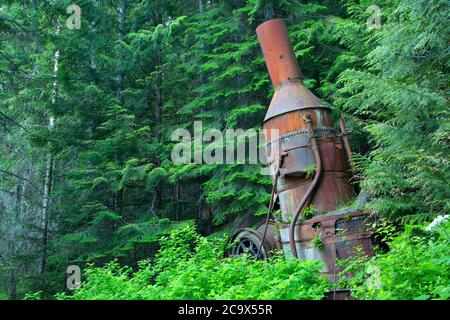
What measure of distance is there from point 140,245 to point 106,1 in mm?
7836

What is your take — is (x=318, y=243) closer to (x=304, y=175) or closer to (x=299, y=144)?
(x=304, y=175)

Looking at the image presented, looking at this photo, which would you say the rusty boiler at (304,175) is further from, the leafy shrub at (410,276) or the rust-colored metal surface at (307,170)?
the leafy shrub at (410,276)

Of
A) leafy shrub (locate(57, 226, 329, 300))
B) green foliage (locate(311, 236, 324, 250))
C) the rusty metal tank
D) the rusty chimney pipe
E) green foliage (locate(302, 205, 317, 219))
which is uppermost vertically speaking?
the rusty chimney pipe

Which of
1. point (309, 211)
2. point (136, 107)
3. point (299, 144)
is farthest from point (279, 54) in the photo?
point (136, 107)

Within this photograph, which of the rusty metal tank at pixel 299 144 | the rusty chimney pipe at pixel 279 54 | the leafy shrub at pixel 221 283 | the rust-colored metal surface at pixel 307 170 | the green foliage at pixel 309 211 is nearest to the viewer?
the leafy shrub at pixel 221 283

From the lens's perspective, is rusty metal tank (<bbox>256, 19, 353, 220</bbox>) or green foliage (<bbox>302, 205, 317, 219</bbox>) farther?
rusty metal tank (<bbox>256, 19, 353, 220</bbox>)

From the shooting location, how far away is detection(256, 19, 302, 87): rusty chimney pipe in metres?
8.05

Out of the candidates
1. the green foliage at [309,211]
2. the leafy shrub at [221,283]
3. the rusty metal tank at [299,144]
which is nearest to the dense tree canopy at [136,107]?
the rusty metal tank at [299,144]

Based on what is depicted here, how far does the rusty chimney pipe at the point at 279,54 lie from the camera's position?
8047 millimetres

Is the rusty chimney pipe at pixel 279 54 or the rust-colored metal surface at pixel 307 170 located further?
the rusty chimney pipe at pixel 279 54

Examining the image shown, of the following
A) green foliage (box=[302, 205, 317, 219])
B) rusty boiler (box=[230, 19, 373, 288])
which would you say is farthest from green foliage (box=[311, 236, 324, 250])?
green foliage (box=[302, 205, 317, 219])

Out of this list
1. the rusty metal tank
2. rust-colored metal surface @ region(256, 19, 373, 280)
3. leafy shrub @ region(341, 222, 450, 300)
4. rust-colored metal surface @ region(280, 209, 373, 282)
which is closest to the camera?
leafy shrub @ region(341, 222, 450, 300)

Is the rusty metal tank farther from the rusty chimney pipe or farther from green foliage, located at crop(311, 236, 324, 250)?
green foliage, located at crop(311, 236, 324, 250)

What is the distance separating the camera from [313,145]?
714 centimetres
